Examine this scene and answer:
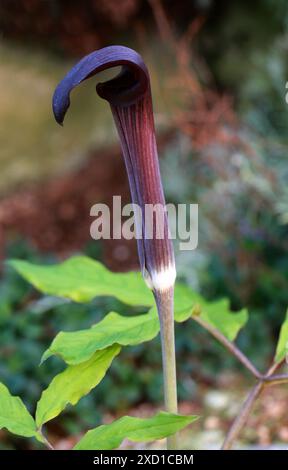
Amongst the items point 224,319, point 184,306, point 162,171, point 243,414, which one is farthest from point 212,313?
point 162,171

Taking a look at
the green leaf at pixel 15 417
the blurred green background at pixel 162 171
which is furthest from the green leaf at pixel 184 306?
the blurred green background at pixel 162 171

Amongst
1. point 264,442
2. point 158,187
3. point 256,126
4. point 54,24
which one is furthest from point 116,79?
point 54,24

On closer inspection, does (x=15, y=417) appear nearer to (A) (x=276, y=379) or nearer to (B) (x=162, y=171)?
(A) (x=276, y=379)

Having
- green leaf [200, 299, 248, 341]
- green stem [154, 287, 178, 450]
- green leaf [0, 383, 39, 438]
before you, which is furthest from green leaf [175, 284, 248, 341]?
green leaf [0, 383, 39, 438]

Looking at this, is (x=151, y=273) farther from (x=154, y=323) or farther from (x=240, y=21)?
(x=240, y=21)

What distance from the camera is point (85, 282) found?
1079 millimetres

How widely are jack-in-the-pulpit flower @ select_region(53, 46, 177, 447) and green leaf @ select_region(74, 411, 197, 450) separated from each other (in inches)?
1.9

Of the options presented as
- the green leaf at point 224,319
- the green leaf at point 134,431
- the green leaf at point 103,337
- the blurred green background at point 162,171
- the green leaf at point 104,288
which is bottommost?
the green leaf at point 134,431

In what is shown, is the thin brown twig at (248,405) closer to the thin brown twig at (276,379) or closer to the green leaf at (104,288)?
the thin brown twig at (276,379)

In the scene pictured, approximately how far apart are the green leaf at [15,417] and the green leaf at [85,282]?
27cm

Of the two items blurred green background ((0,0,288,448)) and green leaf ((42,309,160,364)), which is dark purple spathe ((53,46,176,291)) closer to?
green leaf ((42,309,160,364))

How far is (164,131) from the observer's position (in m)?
3.66

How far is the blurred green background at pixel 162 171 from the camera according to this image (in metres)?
2.02

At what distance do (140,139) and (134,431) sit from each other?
1.03 feet
